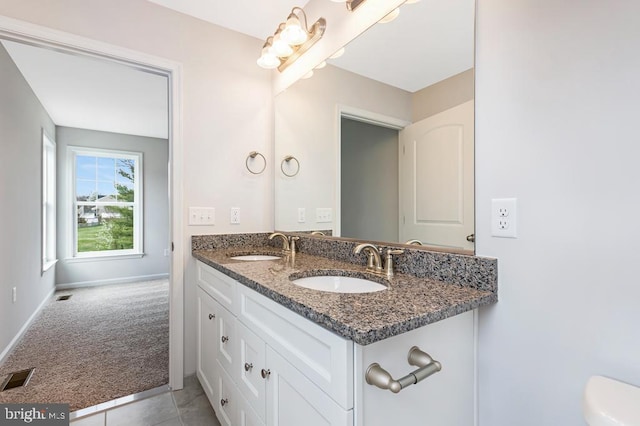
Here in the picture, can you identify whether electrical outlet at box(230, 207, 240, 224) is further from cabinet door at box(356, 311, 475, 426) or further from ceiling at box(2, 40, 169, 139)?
cabinet door at box(356, 311, 475, 426)

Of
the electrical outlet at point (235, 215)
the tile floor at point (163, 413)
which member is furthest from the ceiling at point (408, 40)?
the tile floor at point (163, 413)

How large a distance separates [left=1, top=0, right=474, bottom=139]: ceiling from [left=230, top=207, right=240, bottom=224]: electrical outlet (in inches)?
41.5

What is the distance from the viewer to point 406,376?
71 cm

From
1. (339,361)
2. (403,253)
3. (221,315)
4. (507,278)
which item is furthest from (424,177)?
(221,315)

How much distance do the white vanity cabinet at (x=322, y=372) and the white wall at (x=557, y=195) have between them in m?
0.16

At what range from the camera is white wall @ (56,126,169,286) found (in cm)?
427

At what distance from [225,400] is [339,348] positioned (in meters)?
0.99

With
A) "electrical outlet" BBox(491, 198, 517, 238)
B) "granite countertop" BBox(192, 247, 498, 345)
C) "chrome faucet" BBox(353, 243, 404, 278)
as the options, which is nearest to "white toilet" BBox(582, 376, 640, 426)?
"granite countertop" BBox(192, 247, 498, 345)

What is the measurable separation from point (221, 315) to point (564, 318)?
1.31m

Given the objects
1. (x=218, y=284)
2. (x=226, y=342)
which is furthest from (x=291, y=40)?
(x=226, y=342)

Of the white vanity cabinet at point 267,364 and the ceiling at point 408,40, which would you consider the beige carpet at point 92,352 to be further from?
the ceiling at point 408,40

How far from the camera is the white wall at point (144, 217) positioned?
4.27 metres

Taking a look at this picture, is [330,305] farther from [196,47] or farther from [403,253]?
[196,47]

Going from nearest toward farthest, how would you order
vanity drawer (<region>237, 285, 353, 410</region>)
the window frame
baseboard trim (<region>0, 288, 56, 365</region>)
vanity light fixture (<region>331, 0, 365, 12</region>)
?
vanity drawer (<region>237, 285, 353, 410</region>) → vanity light fixture (<region>331, 0, 365, 12</region>) → baseboard trim (<region>0, 288, 56, 365</region>) → the window frame
